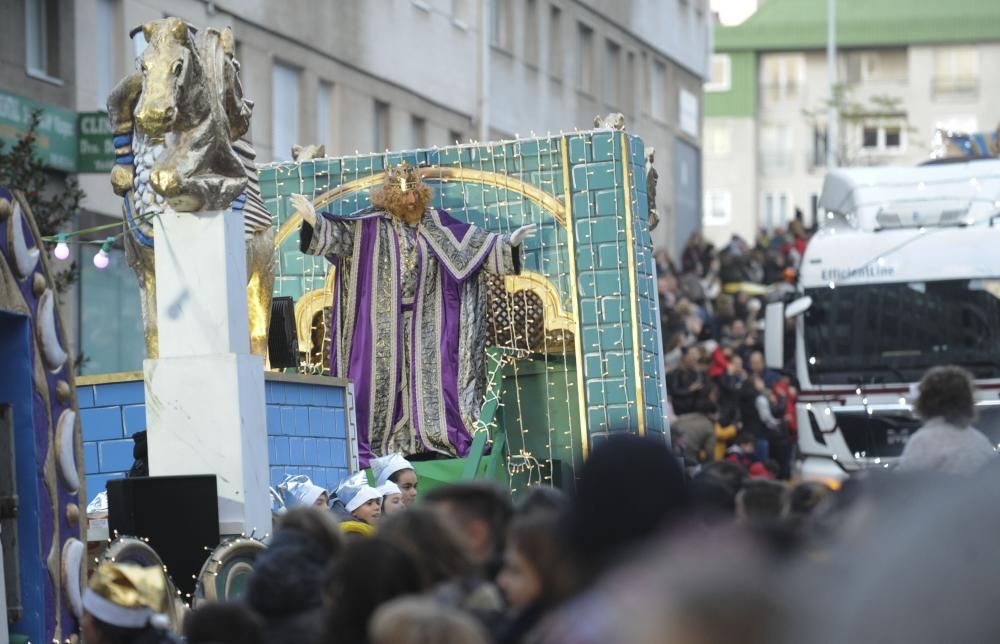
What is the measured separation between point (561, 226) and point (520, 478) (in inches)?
73.4

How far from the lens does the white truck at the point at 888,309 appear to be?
2222cm

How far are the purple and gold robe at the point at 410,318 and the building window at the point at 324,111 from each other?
16.1 meters

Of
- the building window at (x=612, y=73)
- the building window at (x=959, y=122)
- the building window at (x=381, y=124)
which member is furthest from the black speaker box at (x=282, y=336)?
the building window at (x=959, y=122)

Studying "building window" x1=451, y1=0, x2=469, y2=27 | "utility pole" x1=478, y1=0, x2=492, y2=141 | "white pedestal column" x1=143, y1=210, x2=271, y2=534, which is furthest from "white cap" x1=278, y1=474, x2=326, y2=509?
"building window" x1=451, y1=0, x2=469, y2=27

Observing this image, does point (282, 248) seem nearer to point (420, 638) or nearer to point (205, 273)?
point (205, 273)

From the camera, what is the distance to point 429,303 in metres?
17.1

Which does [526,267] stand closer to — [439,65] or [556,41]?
[439,65]

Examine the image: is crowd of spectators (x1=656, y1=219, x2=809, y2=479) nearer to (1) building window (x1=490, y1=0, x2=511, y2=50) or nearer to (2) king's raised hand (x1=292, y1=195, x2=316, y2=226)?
(2) king's raised hand (x1=292, y1=195, x2=316, y2=226)

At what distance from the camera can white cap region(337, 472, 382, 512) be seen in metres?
13.7

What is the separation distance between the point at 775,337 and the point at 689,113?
29.7 meters

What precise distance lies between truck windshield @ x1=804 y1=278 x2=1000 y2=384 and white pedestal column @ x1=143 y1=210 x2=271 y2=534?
10824mm

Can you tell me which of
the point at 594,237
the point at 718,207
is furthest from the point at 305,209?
the point at 718,207

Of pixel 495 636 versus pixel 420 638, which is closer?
pixel 420 638

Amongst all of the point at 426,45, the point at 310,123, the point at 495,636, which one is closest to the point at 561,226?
the point at 495,636
